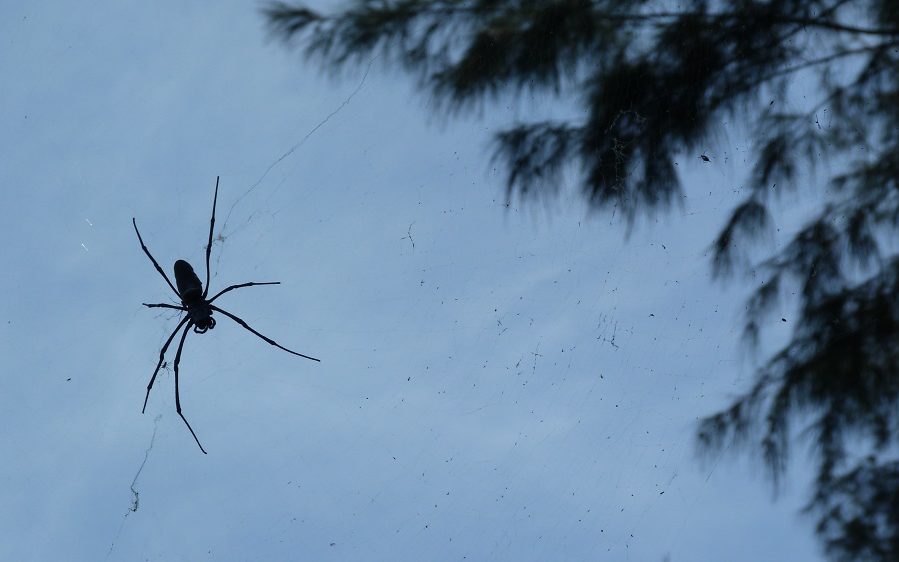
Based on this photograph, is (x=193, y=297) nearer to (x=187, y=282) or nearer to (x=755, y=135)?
(x=187, y=282)

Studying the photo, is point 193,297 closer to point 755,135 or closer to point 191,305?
point 191,305

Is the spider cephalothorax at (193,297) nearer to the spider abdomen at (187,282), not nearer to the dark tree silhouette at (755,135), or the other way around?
the spider abdomen at (187,282)

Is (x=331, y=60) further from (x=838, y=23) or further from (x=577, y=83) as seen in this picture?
(x=838, y=23)

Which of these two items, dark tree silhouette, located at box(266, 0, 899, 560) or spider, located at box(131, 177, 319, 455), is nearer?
dark tree silhouette, located at box(266, 0, 899, 560)

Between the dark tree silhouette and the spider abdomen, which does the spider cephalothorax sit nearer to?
the spider abdomen

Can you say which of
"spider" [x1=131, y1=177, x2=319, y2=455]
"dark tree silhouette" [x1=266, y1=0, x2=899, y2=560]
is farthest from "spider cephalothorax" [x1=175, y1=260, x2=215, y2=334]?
"dark tree silhouette" [x1=266, y1=0, x2=899, y2=560]

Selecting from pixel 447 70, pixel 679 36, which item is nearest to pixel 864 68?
pixel 679 36

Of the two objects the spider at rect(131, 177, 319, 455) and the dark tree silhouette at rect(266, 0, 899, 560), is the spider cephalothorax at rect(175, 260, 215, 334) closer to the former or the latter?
the spider at rect(131, 177, 319, 455)

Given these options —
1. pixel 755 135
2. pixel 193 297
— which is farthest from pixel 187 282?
pixel 755 135

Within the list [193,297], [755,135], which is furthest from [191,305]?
[755,135]
